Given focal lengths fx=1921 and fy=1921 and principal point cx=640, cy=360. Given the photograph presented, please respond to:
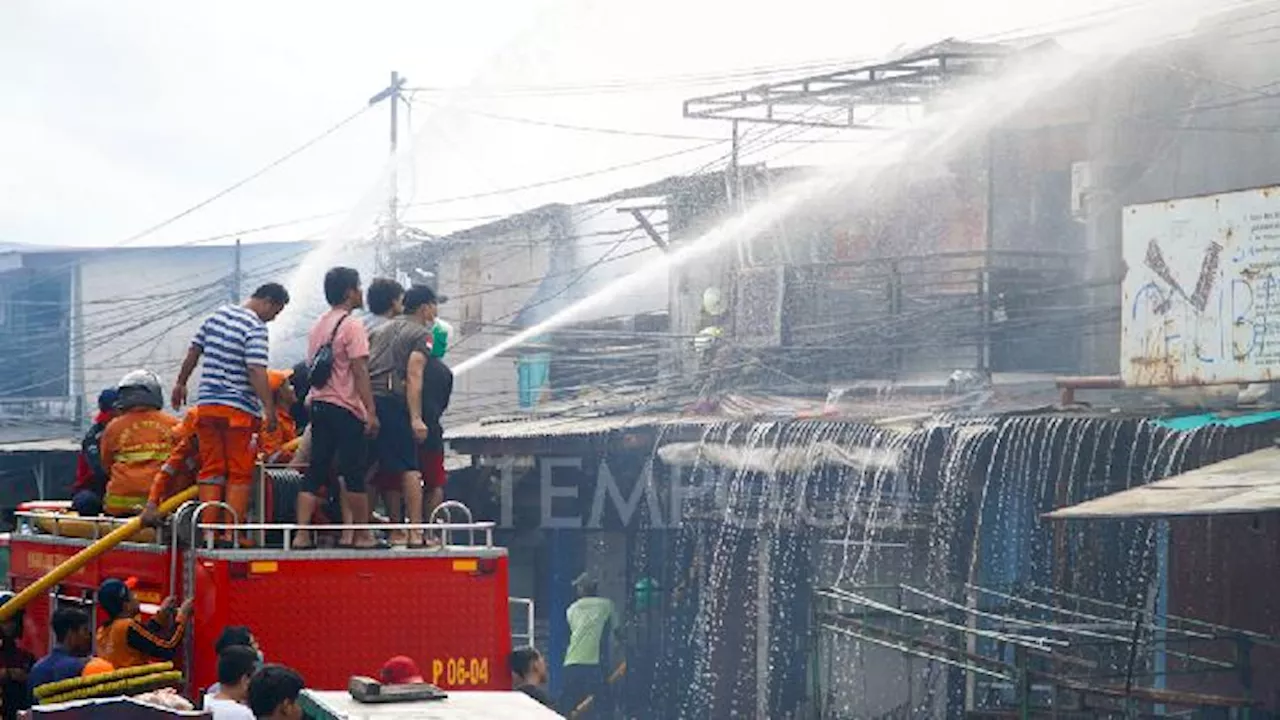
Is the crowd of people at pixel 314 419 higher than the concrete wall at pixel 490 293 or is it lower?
lower

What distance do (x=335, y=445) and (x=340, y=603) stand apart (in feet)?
2.57

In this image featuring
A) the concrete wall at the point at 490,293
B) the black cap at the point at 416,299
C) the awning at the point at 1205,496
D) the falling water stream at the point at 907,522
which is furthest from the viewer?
the concrete wall at the point at 490,293

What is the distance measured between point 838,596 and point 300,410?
4237 mm

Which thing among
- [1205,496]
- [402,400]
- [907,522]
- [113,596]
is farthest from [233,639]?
[907,522]

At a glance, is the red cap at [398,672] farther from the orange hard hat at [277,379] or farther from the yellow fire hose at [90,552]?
the orange hard hat at [277,379]

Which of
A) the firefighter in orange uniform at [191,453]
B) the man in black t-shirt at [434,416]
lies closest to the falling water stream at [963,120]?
the man in black t-shirt at [434,416]

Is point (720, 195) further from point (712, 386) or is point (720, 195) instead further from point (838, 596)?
point (838, 596)

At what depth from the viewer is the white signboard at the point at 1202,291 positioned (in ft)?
46.5

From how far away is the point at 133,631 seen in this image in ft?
27.7

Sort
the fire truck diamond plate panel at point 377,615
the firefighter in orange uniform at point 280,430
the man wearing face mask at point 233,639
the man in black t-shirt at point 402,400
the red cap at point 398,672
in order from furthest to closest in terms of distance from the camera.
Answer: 1. the firefighter in orange uniform at point 280,430
2. the man in black t-shirt at point 402,400
3. the fire truck diamond plate panel at point 377,615
4. the man wearing face mask at point 233,639
5. the red cap at point 398,672

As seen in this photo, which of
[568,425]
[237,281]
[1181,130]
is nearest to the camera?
[1181,130]

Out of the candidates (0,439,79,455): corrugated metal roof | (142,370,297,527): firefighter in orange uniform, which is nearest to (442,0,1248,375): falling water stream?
(0,439,79,455): corrugated metal roof

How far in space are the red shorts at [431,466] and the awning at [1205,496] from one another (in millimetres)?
→ 3765

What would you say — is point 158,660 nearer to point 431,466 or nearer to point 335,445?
point 335,445
